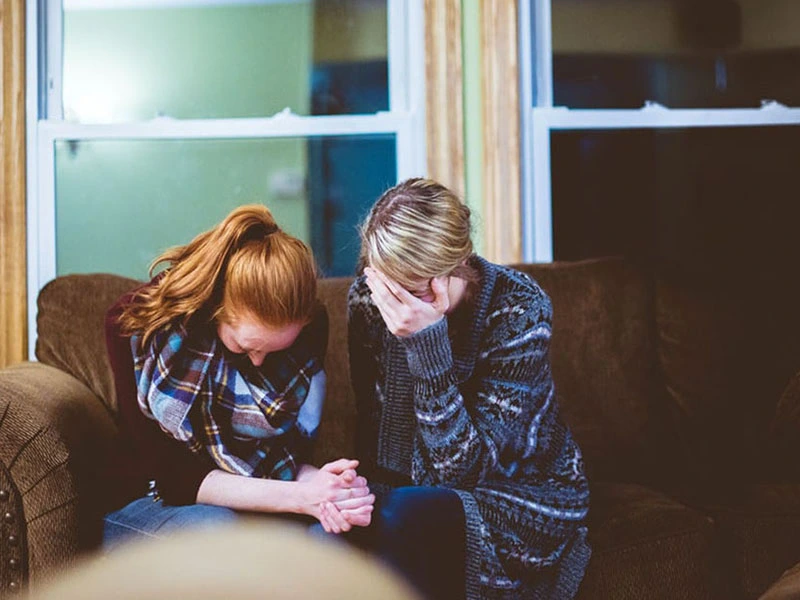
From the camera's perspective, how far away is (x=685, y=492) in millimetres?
2176

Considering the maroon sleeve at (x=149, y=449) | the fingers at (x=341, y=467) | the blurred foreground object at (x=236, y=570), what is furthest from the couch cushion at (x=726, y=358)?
the maroon sleeve at (x=149, y=449)

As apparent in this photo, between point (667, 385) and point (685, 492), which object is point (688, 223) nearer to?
point (667, 385)

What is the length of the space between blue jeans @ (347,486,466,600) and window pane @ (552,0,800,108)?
181 centimetres

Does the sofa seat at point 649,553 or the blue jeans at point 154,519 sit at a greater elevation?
the blue jeans at point 154,519

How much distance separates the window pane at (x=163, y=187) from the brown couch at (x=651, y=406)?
544mm

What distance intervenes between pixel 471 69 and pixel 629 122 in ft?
1.84

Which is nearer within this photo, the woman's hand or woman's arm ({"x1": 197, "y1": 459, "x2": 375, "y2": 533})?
woman's arm ({"x1": 197, "y1": 459, "x2": 375, "y2": 533})

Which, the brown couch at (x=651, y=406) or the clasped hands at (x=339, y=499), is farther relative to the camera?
the brown couch at (x=651, y=406)

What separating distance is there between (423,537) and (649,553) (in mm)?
545

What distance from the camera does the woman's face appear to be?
169 centimetres

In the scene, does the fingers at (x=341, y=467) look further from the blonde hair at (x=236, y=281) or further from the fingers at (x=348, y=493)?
the blonde hair at (x=236, y=281)

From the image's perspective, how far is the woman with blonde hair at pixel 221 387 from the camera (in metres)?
1.66

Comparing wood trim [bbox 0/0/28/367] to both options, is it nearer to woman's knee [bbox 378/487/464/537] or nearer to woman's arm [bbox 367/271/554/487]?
woman's arm [bbox 367/271/554/487]

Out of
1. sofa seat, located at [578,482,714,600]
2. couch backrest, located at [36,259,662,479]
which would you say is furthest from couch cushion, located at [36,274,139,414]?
sofa seat, located at [578,482,714,600]
